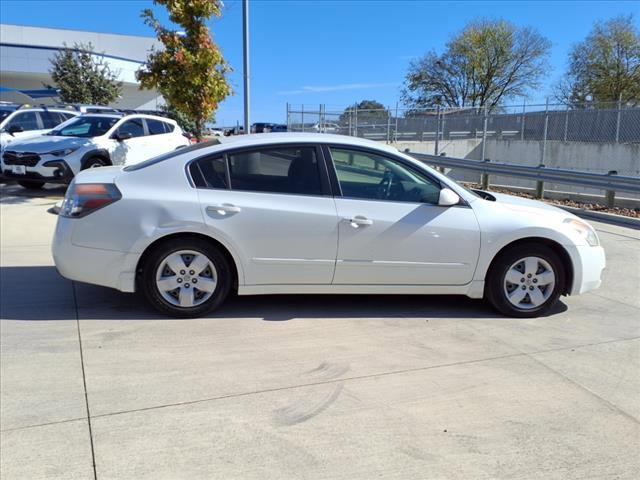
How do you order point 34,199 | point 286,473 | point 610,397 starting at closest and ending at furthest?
1. point 286,473
2. point 610,397
3. point 34,199

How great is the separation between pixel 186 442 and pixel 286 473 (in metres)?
0.60

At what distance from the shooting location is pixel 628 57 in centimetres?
3975

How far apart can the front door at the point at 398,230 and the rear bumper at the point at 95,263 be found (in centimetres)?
174

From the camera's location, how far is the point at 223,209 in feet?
14.7

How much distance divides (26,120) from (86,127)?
12.4 feet

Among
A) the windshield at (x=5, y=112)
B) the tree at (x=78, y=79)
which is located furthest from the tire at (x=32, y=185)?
the tree at (x=78, y=79)

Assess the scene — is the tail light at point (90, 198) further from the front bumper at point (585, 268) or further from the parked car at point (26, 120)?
the parked car at point (26, 120)

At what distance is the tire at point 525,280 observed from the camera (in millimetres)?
4770

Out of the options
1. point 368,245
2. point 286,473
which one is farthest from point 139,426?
point 368,245

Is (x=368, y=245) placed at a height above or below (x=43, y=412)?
above

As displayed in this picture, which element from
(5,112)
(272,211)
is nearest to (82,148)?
(5,112)

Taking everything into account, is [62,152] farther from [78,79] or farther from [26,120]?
[78,79]

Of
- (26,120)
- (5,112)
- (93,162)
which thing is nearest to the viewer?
(93,162)

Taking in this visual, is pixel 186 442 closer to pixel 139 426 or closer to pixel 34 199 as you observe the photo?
pixel 139 426
